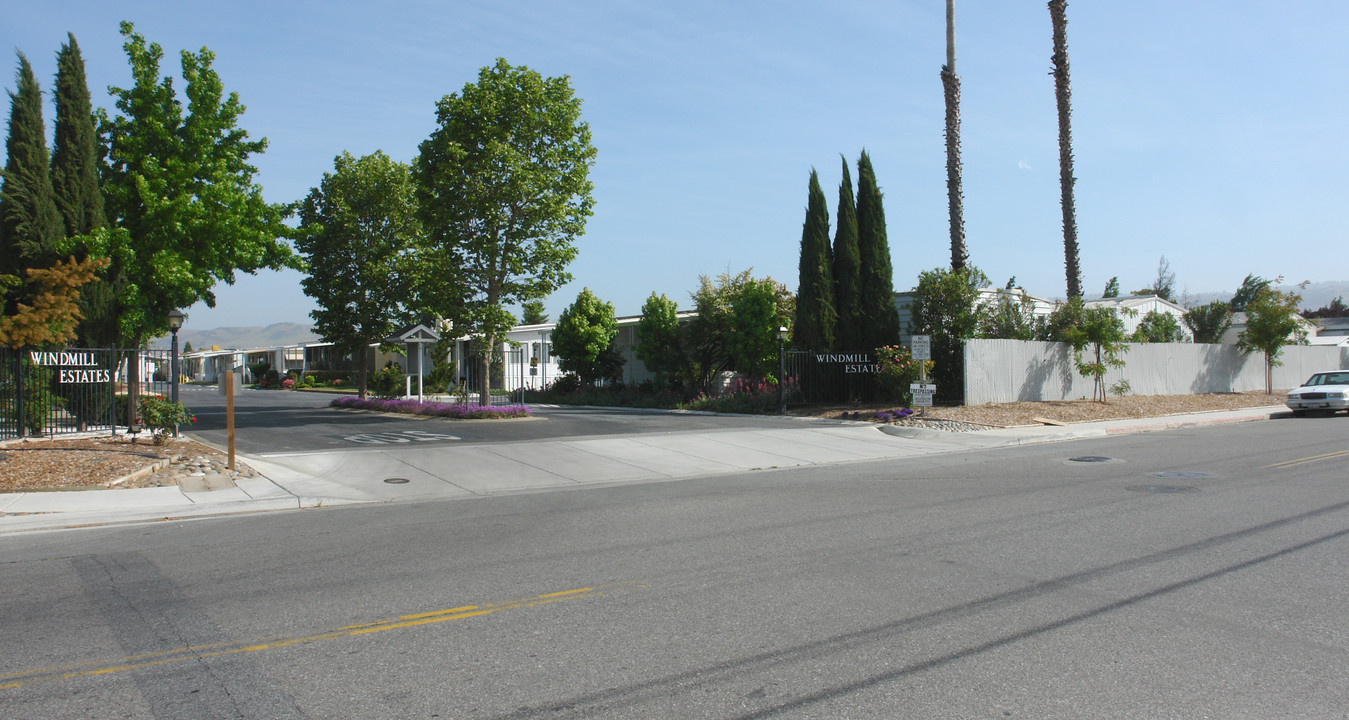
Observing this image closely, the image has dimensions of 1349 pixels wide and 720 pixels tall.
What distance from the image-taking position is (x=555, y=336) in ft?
117

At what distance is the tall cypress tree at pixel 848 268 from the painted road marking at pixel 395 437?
42.1 ft

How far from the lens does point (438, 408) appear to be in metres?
26.7

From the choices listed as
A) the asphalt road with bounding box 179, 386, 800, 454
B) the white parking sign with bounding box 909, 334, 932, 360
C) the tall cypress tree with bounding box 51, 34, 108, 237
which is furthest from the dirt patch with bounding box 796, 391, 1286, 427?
the tall cypress tree with bounding box 51, 34, 108, 237

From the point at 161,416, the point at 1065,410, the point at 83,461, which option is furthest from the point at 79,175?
the point at 1065,410

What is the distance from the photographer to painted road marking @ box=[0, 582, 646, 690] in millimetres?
4617

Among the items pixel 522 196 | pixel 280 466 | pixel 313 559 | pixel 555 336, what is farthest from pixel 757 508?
pixel 555 336

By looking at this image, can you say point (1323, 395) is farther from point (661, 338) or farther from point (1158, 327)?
point (661, 338)

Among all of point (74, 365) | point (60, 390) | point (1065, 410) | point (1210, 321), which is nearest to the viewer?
point (74, 365)

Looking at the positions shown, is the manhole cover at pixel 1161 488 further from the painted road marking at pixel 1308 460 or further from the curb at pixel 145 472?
the curb at pixel 145 472

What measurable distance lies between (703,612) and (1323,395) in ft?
93.1

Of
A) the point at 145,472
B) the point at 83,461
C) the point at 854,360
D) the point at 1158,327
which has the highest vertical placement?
the point at 1158,327

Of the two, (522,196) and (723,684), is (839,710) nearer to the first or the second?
(723,684)

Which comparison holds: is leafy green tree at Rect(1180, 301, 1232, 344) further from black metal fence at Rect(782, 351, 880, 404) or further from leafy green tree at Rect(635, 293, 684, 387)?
leafy green tree at Rect(635, 293, 684, 387)

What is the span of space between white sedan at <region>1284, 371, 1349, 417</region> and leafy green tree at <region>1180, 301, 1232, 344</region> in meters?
13.1
